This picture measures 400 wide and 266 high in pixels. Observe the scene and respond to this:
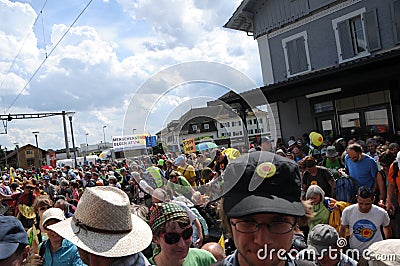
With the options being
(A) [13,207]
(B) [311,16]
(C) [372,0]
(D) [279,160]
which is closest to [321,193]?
(D) [279,160]

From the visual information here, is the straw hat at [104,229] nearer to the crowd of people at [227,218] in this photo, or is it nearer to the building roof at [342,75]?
the crowd of people at [227,218]

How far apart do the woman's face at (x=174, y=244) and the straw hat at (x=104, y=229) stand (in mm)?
635

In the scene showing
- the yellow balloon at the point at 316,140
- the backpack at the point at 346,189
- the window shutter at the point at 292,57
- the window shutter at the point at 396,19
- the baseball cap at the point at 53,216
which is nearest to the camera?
the baseball cap at the point at 53,216

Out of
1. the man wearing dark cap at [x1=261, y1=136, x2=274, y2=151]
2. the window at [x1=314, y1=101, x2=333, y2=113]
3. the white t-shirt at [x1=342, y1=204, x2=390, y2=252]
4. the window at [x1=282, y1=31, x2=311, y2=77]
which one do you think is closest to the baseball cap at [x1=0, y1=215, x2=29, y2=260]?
the man wearing dark cap at [x1=261, y1=136, x2=274, y2=151]

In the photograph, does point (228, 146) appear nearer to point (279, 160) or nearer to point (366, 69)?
point (279, 160)

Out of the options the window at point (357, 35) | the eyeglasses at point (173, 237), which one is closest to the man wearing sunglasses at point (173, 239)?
the eyeglasses at point (173, 237)

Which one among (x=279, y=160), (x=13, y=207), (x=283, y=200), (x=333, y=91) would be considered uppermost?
(x=333, y=91)

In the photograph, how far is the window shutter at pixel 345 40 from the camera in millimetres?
14242

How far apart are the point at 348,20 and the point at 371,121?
405 centimetres

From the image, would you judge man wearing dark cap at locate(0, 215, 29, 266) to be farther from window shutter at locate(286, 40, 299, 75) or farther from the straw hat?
window shutter at locate(286, 40, 299, 75)

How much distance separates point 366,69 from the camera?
11547mm

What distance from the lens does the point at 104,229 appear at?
80.2 inches

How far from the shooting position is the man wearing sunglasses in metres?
2.76

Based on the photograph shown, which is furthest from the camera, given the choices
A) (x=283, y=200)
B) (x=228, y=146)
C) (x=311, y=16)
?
(x=311, y=16)
